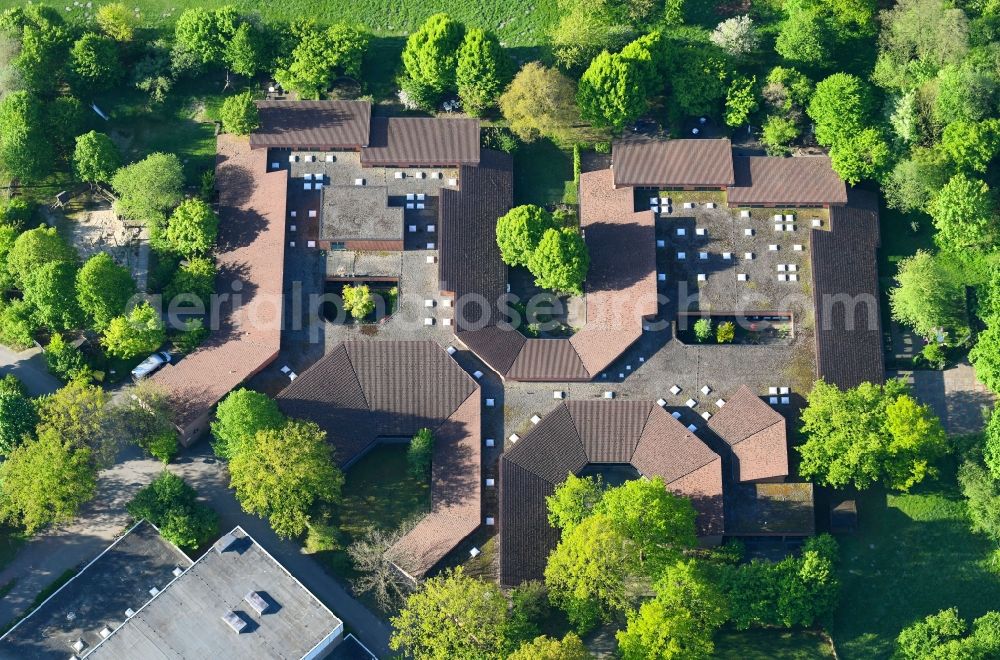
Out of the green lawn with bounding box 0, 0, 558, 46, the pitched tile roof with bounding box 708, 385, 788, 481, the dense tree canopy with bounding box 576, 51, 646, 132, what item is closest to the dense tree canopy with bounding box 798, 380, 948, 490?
the pitched tile roof with bounding box 708, 385, 788, 481

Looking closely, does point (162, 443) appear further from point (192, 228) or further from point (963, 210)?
point (963, 210)

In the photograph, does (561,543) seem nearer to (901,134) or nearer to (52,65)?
(901,134)

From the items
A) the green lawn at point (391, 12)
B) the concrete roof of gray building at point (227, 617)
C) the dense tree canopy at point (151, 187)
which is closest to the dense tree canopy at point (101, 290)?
the dense tree canopy at point (151, 187)

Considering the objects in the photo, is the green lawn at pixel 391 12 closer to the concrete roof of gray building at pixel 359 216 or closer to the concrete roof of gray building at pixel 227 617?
the concrete roof of gray building at pixel 359 216

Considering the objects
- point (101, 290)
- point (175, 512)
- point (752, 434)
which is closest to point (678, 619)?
point (752, 434)

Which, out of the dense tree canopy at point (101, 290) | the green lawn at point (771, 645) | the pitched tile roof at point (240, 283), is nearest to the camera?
the green lawn at point (771, 645)

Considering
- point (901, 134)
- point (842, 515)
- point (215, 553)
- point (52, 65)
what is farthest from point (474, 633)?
point (52, 65)

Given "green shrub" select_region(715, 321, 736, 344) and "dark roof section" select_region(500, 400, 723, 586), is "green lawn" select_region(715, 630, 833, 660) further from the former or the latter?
"green shrub" select_region(715, 321, 736, 344)
